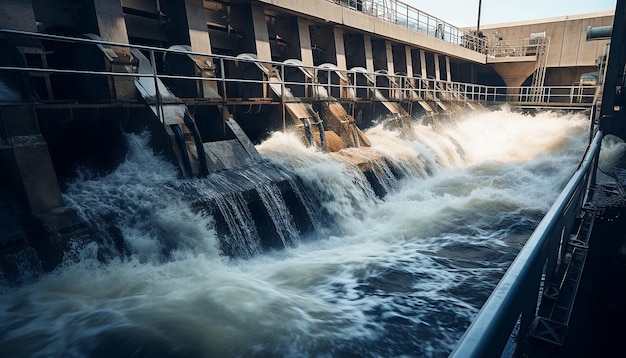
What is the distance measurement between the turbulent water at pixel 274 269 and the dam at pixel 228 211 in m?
0.02

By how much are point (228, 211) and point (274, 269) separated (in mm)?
1070

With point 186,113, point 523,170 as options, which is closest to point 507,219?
point 523,170

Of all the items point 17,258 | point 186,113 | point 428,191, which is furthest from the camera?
point 428,191

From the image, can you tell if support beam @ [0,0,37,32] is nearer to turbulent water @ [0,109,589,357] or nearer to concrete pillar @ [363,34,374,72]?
turbulent water @ [0,109,589,357]

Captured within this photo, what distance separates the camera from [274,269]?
4941 millimetres

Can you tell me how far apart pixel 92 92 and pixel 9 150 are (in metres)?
3.12

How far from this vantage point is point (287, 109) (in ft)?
27.9

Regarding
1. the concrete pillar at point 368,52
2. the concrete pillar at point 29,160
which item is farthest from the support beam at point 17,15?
the concrete pillar at point 368,52

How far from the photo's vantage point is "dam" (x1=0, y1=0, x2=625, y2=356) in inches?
127

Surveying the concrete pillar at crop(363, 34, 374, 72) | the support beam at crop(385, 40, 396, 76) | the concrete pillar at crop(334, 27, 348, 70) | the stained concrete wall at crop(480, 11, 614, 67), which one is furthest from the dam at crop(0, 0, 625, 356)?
the stained concrete wall at crop(480, 11, 614, 67)

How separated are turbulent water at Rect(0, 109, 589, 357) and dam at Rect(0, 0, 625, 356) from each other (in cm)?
2

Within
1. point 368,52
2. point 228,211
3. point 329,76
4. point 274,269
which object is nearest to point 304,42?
point 329,76

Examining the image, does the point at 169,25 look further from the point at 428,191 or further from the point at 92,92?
the point at 428,191

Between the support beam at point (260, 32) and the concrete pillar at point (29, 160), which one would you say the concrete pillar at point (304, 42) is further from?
the concrete pillar at point (29, 160)
